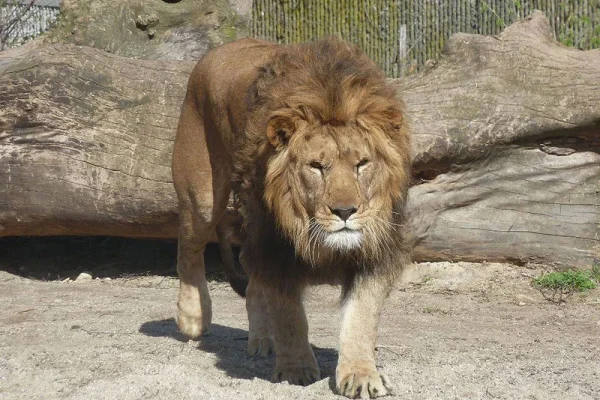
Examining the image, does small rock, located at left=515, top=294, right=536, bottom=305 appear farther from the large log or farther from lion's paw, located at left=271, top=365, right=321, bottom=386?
lion's paw, located at left=271, top=365, right=321, bottom=386

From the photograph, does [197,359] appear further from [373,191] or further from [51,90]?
[51,90]

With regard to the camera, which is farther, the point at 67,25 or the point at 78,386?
the point at 67,25

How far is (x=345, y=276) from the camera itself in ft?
13.5

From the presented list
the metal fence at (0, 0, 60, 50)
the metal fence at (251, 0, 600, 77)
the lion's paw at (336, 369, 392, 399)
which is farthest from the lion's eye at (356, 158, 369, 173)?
the metal fence at (0, 0, 60, 50)

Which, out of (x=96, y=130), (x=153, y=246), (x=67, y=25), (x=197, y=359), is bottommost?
(x=153, y=246)

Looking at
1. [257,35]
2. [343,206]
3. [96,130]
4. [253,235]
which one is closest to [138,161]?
[96,130]

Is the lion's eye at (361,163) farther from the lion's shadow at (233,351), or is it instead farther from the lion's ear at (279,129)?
the lion's shadow at (233,351)

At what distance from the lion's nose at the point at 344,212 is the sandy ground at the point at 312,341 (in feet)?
2.26

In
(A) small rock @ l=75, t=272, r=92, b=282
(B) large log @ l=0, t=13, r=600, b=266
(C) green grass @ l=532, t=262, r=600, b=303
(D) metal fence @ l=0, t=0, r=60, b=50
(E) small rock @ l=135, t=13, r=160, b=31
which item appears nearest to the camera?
(C) green grass @ l=532, t=262, r=600, b=303

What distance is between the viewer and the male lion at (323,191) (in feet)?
12.4

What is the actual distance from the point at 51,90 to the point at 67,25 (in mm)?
2029

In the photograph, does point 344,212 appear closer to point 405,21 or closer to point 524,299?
point 524,299

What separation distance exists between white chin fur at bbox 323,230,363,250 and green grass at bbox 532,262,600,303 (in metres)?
3.25

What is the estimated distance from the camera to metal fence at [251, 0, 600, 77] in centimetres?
1080
